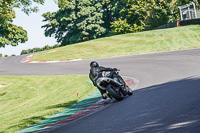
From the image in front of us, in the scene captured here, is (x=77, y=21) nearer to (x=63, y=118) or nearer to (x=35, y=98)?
(x=35, y=98)

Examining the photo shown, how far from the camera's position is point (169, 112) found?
6.02m

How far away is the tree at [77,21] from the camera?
61.2 m

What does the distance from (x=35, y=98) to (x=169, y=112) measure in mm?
9365

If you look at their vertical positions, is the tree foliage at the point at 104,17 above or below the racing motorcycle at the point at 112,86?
above

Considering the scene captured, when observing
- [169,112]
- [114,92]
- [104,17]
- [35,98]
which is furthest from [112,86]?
[104,17]

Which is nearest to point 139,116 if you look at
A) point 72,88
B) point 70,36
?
point 72,88

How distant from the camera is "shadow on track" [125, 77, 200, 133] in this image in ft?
16.6

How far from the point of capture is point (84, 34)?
200 ft

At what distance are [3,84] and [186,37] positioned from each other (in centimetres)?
2123

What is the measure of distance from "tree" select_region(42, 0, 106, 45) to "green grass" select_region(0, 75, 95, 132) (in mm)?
41792

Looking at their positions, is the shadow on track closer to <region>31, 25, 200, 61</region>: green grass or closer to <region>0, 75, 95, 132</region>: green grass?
<region>0, 75, 95, 132</region>: green grass

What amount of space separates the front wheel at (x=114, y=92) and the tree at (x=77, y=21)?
52.5 m

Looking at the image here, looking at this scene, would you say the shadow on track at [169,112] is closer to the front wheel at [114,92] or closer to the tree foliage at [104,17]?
the front wheel at [114,92]

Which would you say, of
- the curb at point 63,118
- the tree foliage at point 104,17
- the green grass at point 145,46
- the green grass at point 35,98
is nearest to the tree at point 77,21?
the tree foliage at point 104,17
